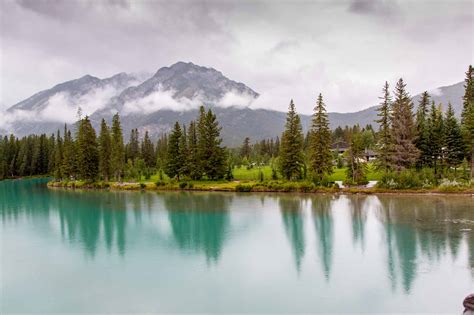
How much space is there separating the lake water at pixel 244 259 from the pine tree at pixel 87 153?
3586 centimetres

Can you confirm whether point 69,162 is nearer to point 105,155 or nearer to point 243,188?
point 105,155

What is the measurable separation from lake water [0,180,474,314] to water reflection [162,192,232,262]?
6.6 inches

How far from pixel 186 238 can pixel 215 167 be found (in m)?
42.4

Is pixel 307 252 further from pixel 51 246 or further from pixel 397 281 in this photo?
pixel 51 246

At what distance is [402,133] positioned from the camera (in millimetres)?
60125

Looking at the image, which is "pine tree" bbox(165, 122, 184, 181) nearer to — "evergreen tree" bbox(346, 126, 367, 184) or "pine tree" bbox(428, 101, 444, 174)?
"evergreen tree" bbox(346, 126, 367, 184)

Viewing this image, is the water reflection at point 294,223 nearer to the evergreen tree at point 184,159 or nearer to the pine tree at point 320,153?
the pine tree at point 320,153

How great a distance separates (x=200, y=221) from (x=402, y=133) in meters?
37.8

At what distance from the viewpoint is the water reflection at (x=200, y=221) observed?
27.6 meters

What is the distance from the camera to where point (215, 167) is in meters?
72.2

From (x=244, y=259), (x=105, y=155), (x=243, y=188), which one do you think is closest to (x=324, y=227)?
(x=244, y=259)

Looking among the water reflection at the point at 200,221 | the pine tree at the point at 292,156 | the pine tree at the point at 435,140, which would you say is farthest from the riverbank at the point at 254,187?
the pine tree at the point at 435,140

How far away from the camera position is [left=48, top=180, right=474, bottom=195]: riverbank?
51031 mm

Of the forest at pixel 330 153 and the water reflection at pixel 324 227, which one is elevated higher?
the forest at pixel 330 153
